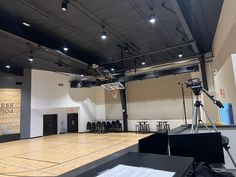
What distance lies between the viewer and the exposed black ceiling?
15.6 ft

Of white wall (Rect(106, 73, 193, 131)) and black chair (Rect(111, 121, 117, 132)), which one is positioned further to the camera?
black chair (Rect(111, 121, 117, 132))

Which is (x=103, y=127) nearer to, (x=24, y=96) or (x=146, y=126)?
(x=146, y=126)

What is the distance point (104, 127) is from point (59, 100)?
A: 3.32 meters

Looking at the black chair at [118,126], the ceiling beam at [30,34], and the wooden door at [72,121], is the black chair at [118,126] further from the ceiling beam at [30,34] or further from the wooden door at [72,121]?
the ceiling beam at [30,34]

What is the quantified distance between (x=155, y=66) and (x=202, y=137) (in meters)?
9.59

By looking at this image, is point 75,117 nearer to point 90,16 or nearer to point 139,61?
point 139,61

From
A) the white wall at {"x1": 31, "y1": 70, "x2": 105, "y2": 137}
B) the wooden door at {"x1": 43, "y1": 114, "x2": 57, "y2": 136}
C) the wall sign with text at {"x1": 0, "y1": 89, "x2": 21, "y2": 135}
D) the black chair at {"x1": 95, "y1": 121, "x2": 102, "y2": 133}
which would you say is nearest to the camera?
the wall sign with text at {"x1": 0, "y1": 89, "x2": 21, "y2": 135}

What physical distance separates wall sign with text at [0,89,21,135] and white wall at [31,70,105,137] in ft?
2.50

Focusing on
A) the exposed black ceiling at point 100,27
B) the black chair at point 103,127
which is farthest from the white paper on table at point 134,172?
the black chair at point 103,127

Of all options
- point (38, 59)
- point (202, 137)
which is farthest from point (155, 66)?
point (202, 137)

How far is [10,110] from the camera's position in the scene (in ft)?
31.7

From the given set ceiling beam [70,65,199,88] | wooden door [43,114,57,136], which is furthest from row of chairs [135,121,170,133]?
wooden door [43,114,57,136]

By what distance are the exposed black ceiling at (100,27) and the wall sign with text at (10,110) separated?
1.74m

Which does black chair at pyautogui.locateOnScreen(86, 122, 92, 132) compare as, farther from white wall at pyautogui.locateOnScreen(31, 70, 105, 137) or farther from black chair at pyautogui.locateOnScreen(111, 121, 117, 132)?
black chair at pyautogui.locateOnScreen(111, 121, 117, 132)
